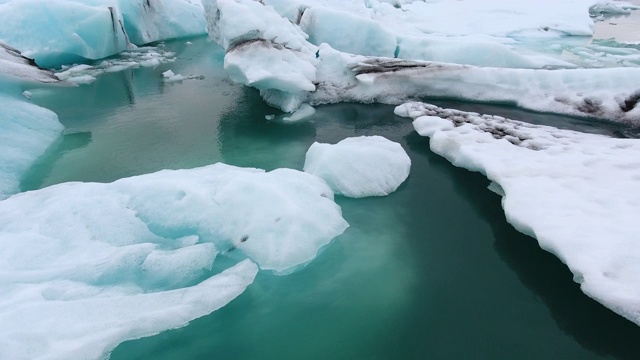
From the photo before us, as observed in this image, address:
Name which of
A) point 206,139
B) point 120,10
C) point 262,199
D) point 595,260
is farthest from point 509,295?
point 120,10

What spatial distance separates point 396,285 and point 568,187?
213 centimetres

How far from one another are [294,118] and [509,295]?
15.5 feet

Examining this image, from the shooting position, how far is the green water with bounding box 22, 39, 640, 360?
2.90 meters

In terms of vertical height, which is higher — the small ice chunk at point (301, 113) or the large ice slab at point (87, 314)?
the large ice slab at point (87, 314)

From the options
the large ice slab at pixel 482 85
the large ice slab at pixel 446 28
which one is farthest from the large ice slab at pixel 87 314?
the large ice slab at pixel 446 28

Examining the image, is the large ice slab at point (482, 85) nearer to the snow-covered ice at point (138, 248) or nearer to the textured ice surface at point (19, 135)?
the snow-covered ice at point (138, 248)

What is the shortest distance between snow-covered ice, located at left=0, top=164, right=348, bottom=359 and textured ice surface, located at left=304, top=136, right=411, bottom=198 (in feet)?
0.96

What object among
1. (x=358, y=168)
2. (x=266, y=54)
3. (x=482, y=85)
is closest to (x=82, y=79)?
(x=266, y=54)

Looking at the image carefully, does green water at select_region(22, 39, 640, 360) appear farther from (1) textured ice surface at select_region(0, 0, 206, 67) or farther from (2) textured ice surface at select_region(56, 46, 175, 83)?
(1) textured ice surface at select_region(0, 0, 206, 67)

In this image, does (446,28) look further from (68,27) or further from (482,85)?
(68,27)


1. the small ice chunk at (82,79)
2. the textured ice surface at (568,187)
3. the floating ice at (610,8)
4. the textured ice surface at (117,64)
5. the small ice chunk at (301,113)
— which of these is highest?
the textured ice surface at (568,187)

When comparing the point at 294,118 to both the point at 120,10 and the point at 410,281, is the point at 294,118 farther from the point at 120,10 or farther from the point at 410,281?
the point at 120,10

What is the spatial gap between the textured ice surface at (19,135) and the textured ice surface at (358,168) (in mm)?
3549

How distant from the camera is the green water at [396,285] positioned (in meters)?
2.90
